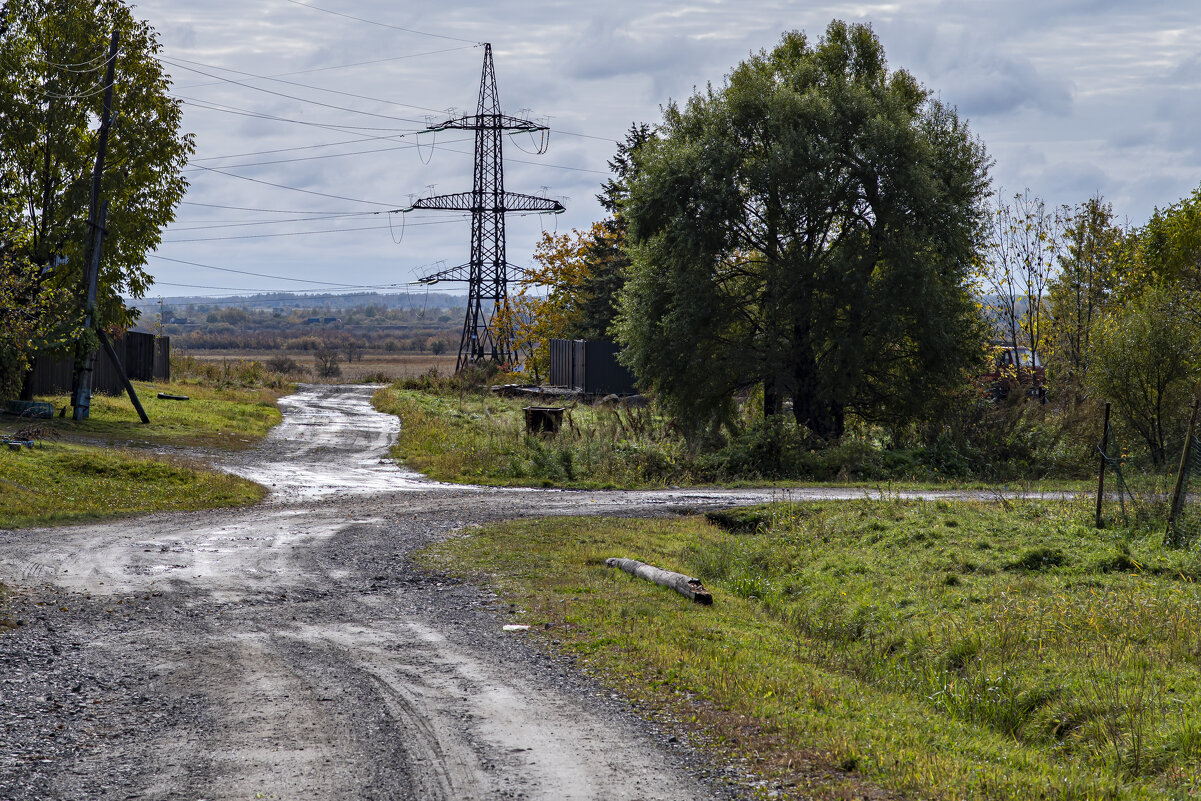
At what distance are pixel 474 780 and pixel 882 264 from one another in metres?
22.1

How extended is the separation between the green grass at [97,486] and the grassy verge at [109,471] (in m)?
0.01

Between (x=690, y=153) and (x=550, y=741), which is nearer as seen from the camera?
(x=550, y=741)

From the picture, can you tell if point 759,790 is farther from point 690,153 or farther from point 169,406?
point 169,406

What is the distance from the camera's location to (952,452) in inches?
964

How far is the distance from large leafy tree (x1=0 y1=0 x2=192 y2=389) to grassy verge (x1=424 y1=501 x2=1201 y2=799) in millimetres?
18953

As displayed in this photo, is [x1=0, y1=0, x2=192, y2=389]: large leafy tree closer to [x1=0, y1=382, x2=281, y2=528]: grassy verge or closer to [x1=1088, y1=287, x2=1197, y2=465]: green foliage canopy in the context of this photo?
[x1=0, y1=382, x2=281, y2=528]: grassy verge

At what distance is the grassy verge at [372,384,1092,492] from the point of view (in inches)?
842

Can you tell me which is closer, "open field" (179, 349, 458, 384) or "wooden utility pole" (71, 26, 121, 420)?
"wooden utility pole" (71, 26, 121, 420)

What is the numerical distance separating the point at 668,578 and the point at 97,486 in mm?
11427

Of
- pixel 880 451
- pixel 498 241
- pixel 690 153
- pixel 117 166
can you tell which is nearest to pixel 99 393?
pixel 117 166

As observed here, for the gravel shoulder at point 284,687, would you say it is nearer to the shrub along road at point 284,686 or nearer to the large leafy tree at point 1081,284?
the shrub along road at point 284,686

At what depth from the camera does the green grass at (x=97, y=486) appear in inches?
592

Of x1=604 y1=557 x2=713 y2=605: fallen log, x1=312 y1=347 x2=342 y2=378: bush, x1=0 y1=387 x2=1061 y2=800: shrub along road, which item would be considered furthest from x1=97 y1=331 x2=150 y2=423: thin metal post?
x1=312 y1=347 x2=342 y2=378: bush

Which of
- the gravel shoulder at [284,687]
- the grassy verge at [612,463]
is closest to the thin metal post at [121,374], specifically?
the grassy verge at [612,463]
